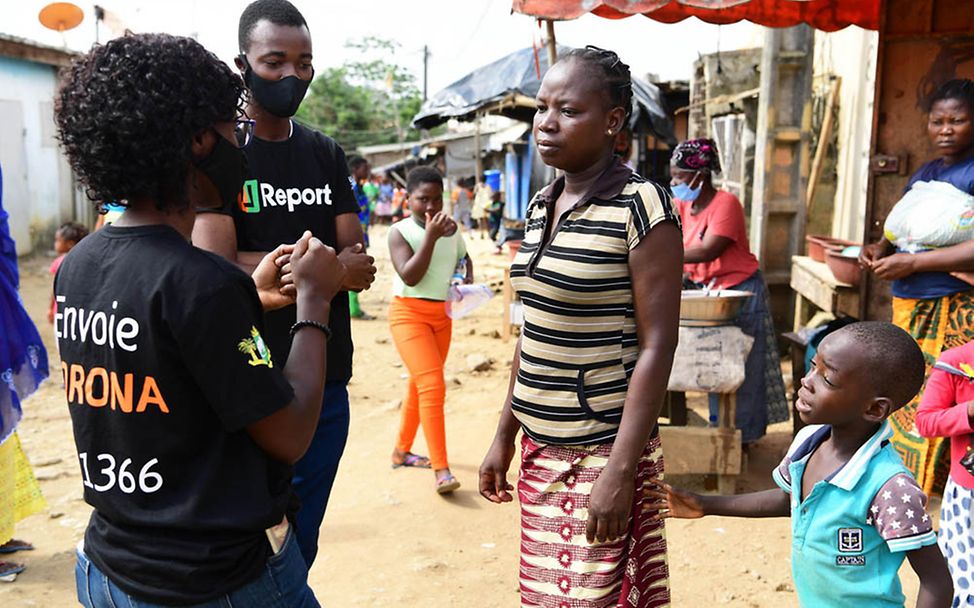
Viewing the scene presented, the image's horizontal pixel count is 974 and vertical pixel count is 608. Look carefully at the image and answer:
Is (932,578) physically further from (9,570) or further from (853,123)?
(853,123)

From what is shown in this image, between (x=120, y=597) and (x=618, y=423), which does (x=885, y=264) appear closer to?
(x=618, y=423)

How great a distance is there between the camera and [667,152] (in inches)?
555

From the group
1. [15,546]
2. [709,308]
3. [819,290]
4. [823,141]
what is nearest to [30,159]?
[15,546]

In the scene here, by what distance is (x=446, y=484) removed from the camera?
470cm

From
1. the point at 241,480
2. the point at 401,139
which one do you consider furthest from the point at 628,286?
the point at 401,139

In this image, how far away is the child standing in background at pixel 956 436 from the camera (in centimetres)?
269

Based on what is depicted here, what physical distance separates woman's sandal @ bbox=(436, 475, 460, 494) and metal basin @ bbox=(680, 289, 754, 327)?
1.54 meters

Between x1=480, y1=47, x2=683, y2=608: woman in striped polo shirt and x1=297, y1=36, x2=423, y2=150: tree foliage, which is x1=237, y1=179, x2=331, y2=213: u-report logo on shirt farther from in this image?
x1=297, y1=36, x2=423, y2=150: tree foliage

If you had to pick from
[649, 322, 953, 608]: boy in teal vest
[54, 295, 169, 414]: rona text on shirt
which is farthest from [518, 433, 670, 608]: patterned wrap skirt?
[54, 295, 169, 414]: rona text on shirt

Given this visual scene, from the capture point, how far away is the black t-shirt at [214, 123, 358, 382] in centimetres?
250

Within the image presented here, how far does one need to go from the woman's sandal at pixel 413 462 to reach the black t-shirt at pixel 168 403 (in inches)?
143

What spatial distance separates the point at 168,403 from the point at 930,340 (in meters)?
3.52

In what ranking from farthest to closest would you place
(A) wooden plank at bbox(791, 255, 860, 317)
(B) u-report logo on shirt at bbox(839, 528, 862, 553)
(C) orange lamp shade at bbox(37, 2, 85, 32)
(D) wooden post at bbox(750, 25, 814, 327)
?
(C) orange lamp shade at bbox(37, 2, 85, 32), (D) wooden post at bbox(750, 25, 814, 327), (A) wooden plank at bbox(791, 255, 860, 317), (B) u-report logo on shirt at bbox(839, 528, 862, 553)

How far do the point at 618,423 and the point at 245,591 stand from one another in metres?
0.99
